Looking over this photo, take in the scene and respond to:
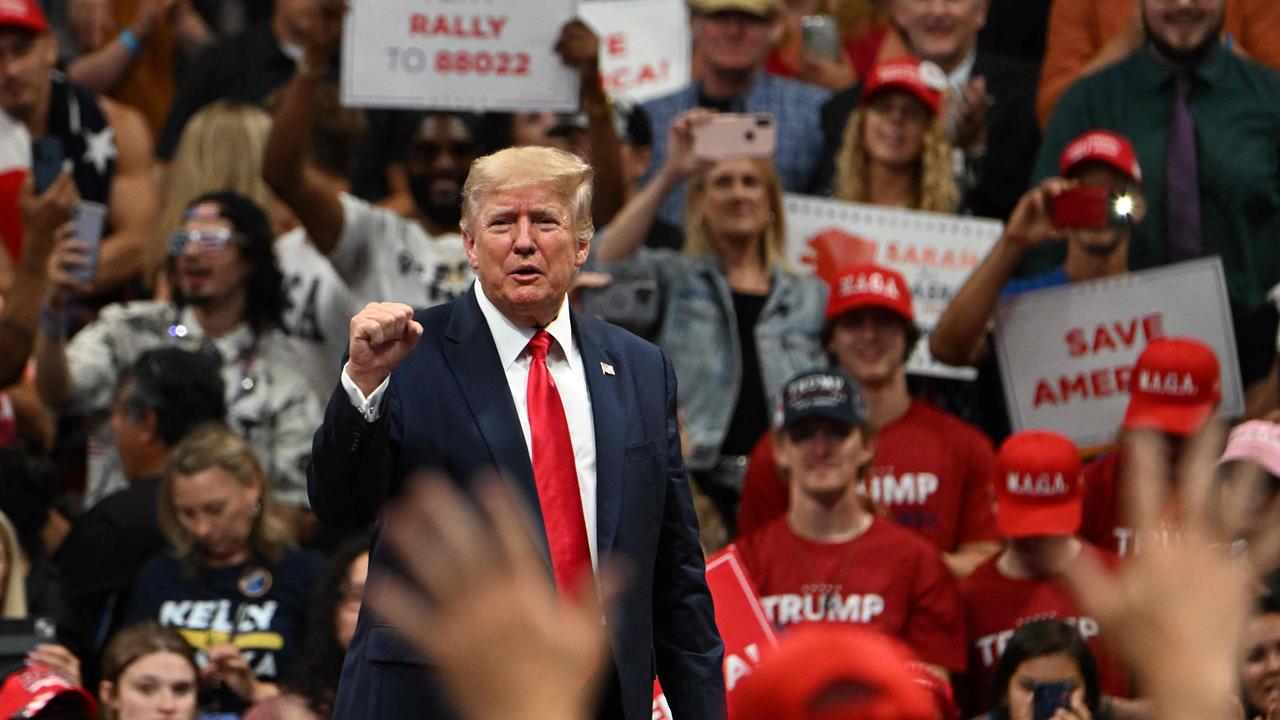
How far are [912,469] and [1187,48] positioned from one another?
199 cm

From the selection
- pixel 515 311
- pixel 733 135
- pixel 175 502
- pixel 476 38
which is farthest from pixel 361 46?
pixel 515 311

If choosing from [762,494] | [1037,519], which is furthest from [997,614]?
[762,494]

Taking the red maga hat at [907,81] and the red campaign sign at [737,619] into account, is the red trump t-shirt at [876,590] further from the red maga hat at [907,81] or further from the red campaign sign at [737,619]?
the red maga hat at [907,81]

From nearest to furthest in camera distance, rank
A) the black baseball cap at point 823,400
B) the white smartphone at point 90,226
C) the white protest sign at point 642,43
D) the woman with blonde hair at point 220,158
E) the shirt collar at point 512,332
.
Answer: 1. the shirt collar at point 512,332
2. the black baseball cap at point 823,400
3. the white smartphone at point 90,226
4. the woman with blonde hair at point 220,158
5. the white protest sign at point 642,43

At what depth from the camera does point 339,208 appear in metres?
7.83

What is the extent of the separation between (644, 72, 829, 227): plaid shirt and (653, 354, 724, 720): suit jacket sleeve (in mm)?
4699

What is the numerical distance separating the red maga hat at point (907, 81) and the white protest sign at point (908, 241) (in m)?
0.43

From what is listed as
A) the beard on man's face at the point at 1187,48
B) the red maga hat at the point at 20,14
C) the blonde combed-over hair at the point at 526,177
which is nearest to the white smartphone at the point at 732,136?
the beard on man's face at the point at 1187,48

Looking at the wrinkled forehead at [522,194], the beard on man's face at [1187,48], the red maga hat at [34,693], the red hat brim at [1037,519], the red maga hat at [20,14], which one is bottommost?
the red maga hat at [34,693]

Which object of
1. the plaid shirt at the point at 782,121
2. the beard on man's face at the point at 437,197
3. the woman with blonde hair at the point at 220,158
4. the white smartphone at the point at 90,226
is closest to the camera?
the white smartphone at the point at 90,226

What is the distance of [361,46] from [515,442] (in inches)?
162

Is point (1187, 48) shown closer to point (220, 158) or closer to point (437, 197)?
point (437, 197)

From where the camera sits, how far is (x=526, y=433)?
4.14 meters

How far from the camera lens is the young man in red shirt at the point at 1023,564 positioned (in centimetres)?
673
